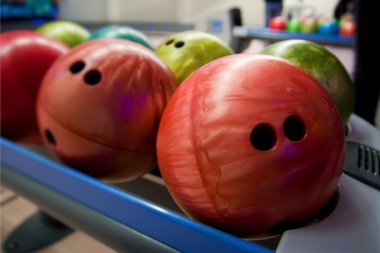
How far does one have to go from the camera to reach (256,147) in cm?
Result: 55

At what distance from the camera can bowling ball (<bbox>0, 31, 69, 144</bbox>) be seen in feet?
3.15

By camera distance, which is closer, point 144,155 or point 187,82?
point 187,82

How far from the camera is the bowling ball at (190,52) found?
0.88 meters

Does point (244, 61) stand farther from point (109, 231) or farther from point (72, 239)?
point (72, 239)

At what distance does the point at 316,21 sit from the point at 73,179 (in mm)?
3039

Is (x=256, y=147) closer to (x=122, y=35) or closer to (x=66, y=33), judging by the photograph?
(x=122, y=35)

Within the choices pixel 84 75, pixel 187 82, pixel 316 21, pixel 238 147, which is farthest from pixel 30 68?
pixel 316 21

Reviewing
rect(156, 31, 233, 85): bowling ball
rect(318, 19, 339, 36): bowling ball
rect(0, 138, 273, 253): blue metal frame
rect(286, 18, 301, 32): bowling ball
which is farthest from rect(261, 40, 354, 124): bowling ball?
rect(286, 18, 301, 32): bowling ball

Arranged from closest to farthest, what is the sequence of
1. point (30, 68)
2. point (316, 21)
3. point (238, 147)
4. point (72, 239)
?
point (238, 147) → point (30, 68) → point (72, 239) → point (316, 21)

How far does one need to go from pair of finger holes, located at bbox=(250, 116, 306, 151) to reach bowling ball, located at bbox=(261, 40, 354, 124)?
0.26 meters

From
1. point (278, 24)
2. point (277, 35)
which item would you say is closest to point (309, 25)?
point (278, 24)

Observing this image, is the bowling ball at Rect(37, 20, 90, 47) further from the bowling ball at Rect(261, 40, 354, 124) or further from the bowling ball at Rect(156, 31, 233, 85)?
the bowling ball at Rect(261, 40, 354, 124)

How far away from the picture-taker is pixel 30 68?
98 cm

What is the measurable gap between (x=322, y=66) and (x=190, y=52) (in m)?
0.31
